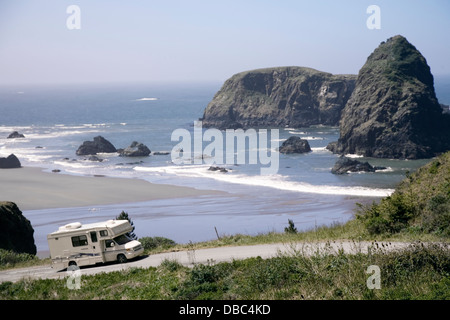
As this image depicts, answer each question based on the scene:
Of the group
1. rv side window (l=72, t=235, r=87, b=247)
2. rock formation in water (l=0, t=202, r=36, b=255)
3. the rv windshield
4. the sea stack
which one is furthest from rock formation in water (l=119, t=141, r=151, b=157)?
rv side window (l=72, t=235, r=87, b=247)

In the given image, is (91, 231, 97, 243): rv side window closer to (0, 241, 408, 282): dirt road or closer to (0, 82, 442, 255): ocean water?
(0, 241, 408, 282): dirt road

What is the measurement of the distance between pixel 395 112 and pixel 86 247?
75.1 meters

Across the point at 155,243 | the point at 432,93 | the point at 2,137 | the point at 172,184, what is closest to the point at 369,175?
the point at 172,184

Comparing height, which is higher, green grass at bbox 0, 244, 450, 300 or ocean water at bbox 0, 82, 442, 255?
green grass at bbox 0, 244, 450, 300

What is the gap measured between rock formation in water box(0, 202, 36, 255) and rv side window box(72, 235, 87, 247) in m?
10.2

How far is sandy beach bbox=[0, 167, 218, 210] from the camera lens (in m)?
50.2

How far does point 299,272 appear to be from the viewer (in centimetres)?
1498

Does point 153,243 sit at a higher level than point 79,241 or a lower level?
lower

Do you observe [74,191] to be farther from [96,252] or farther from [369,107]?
[369,107]

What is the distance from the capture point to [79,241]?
66.1 ft

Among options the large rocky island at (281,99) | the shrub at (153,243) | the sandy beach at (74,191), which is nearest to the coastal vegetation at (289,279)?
the shrub at (153,243)

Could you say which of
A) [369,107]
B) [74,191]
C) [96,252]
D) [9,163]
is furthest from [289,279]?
[369,107]

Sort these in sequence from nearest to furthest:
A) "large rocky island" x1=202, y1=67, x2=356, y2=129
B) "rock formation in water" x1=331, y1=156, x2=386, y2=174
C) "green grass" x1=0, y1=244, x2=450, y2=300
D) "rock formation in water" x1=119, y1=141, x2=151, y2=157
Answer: "green grass" x1=0, y1=244, x2=450, y2=300, "rock formation in water" x1=331, y1=156, x2=386, y2=174, "rock formation in water" x1=119, y1=141, x2=151, y2=157, "large rocky island" x1=202, y1=67, x2=356, y2=129

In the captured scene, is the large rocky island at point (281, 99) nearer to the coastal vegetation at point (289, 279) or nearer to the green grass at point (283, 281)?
the coastal vegetation at point (289, 279)
